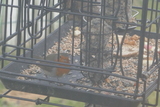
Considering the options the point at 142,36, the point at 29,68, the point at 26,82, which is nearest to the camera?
the point at 142,36

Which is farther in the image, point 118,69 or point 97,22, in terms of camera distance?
point 118,69

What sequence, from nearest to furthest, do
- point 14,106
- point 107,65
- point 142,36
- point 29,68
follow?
point 142,36
point 107,65
point 29,68
point 14,106

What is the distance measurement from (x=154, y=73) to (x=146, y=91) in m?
0.26

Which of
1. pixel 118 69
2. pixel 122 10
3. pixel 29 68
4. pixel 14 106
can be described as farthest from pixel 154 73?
pixel 14 106

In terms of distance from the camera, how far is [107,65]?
196cm

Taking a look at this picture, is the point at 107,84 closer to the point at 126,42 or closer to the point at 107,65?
the point at 107,65

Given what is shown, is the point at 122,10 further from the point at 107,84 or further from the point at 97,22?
the point at 107,84

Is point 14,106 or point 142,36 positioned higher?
point 142,36

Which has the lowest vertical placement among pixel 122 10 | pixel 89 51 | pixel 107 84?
pixel 107 84

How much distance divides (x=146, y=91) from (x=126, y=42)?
605mm

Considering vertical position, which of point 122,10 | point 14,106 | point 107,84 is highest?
point 122,10

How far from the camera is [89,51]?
1.86 m

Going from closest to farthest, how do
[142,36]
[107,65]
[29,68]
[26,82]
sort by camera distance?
[142,36] < [26,82] < [107,65] < [29,68]

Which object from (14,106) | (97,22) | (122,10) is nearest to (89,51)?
(97,22)
